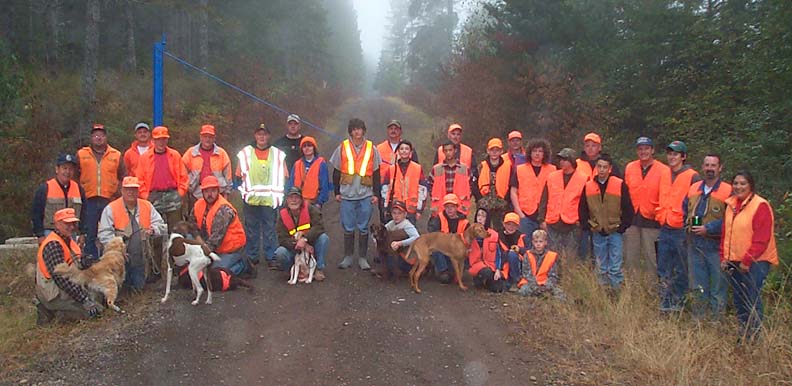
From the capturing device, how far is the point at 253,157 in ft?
29.2

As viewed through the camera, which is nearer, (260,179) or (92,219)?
(92,219)

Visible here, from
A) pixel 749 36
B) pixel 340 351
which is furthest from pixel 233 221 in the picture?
pixel 749 36

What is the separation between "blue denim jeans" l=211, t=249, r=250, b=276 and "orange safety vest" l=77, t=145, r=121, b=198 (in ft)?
5.93

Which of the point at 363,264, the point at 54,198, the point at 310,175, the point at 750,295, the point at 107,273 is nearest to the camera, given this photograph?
the point at 750,295

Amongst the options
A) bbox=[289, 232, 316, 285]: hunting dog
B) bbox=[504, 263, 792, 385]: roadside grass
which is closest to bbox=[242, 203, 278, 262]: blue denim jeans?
bbox=[289, 232, 316, 285]: hunting dog

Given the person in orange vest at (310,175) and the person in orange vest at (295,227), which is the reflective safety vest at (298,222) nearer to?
the person in orange vest at (295,227)

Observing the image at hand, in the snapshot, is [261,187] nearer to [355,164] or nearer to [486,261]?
[355,164]

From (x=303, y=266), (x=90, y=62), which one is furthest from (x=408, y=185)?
(x=90, y=62)

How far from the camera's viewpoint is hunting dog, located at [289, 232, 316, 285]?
26.9ft

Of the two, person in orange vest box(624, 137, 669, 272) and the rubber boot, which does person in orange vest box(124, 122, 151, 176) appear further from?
person in orange vest box(624, 137, 669, 272)

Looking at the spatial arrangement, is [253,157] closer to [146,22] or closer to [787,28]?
[787,28]

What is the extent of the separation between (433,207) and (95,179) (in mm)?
4577

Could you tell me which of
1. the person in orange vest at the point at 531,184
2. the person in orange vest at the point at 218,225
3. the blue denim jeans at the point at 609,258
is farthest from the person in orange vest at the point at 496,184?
the person in orange vest at the point at 218,225

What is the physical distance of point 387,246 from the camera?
27.6 ft
